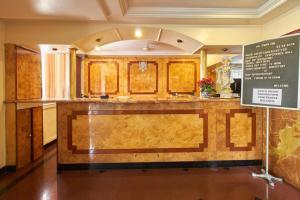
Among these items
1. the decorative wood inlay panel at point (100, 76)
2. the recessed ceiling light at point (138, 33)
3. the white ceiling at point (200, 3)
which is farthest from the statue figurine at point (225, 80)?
the decorative wood inlay panel at point (100, 76)

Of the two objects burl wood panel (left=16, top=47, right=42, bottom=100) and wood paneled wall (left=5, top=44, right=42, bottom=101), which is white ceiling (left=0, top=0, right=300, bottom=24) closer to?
wood paneled wall (left=5, top=44, right=42, bottom=101)

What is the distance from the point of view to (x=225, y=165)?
13.8ft

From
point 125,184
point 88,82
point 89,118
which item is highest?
point 88,82

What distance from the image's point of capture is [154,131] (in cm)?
409

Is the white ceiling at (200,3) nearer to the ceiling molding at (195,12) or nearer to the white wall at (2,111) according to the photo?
the ceiling molding at (195,12)

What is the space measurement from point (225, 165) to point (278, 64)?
6.34ft

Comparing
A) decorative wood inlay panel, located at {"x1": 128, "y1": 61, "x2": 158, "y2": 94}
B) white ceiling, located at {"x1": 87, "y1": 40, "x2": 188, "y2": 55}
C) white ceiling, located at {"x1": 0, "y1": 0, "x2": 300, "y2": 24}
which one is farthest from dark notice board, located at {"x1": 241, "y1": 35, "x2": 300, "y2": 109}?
decorative wood inlay panel, located at {"x1": 128, "y1": 61, "x2": 158, "y2": 94}

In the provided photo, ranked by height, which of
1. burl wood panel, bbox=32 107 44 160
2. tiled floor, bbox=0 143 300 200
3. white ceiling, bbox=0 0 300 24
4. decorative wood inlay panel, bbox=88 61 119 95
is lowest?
tiled floor, bbox=0 143 300 200

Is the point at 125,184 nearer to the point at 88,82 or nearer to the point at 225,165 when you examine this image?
the point at 225,165

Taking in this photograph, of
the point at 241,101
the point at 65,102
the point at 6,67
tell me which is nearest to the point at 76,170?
the point at 65,102

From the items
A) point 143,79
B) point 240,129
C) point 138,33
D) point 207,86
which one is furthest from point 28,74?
point 143,79

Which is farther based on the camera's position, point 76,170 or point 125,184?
point 76,170

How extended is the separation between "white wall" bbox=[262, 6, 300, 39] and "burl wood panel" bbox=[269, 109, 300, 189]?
127 cm

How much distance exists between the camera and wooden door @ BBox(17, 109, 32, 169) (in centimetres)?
410
